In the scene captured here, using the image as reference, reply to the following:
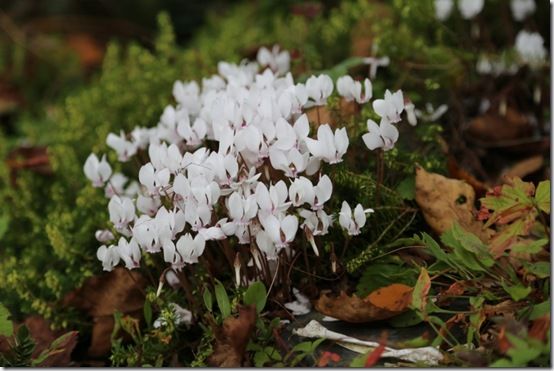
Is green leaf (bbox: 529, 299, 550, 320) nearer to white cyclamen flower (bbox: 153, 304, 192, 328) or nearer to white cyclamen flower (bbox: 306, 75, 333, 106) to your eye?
white cyclamen flower (bbox: 306, 75, 333, 106)

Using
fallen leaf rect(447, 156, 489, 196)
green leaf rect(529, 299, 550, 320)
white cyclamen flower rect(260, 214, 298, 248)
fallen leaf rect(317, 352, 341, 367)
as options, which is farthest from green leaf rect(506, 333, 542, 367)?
fallen leaf rect(447, 156, 489, 196)

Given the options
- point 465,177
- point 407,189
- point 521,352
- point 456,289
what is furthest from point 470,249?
point 465,177

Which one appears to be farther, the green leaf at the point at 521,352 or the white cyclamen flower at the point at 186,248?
the white cyclamen flower at the point at 186,248

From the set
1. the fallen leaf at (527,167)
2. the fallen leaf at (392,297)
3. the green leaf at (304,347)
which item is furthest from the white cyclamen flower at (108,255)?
the fallen leaf at (527,167)

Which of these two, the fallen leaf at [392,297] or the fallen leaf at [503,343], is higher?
the fallen leaf at [392,297]

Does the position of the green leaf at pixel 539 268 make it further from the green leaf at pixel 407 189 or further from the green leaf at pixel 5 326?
the green leaf at pixel 5 326

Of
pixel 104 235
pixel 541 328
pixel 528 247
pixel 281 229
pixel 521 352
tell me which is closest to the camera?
pixel 521 352

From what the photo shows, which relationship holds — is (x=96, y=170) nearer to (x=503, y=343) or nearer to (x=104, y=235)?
(x=104, y=235)

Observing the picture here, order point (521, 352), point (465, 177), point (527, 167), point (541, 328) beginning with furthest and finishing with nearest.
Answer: point (527, 167)
point (465, 177)
point (541, 328)
point (521, 352)
